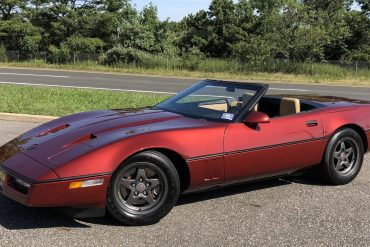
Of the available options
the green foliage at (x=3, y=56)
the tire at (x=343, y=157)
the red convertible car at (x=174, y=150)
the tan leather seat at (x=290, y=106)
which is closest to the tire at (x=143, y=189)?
the red convertible car at (x=174, y=150)

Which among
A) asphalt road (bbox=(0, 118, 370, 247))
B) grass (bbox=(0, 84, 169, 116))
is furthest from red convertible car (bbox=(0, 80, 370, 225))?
grass (bbox=(0, 84, 169, 116))

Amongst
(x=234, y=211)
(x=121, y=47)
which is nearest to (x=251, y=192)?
(x=234, y=211)

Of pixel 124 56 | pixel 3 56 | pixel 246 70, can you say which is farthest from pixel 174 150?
pixel 3 56

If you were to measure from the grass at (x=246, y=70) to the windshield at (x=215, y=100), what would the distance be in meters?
22.1

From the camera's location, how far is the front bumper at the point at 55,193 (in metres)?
3.55

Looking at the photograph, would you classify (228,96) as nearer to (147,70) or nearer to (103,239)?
(103,239)

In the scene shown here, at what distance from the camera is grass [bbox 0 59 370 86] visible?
1109 inches

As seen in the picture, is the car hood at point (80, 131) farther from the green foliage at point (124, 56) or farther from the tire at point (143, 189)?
the green foliage at point (124, 56)

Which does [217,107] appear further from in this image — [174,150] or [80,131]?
[80,131]

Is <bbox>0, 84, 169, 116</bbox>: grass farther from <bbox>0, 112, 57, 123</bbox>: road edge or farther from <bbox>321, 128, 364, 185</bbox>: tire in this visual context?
<bbox>321, 128, 364, 185</bbox>: tire

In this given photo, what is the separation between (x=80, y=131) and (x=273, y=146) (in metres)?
1.83

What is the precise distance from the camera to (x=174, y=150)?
4031mm

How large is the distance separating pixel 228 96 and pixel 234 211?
4.22ft

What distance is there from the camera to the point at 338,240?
3773 mm
